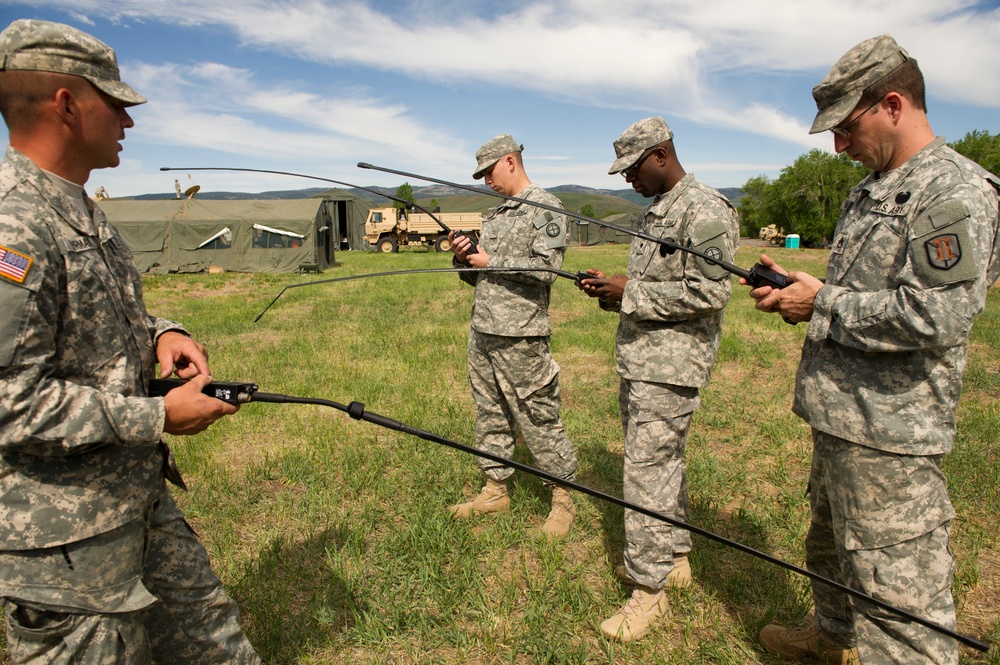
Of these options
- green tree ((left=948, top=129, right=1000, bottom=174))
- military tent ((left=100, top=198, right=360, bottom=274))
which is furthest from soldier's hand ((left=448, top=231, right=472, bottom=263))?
green tree ((left=948, top=129, right=1000, bottom=174))

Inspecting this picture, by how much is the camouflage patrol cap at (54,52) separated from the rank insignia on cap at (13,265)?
1.65 feet

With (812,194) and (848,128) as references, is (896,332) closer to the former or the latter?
(848,128)

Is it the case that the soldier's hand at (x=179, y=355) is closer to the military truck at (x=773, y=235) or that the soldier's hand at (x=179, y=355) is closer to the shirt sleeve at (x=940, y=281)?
the shirt sleeve at (x=940, y=281)

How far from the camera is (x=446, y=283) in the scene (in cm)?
1628

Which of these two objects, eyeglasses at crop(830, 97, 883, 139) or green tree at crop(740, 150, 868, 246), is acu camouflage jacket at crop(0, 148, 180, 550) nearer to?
eyeglasses at crop(830, 97, 883, 139)

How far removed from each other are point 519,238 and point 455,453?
5.97 ft

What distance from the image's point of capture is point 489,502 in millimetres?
3781

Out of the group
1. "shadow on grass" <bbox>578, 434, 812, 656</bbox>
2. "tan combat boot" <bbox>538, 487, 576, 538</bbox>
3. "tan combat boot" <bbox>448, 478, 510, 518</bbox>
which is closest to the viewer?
"shadow on grass" <bbox>578, 434, 812, 656</bbox>

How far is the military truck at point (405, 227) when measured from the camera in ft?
104

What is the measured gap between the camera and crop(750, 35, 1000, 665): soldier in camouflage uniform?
1.75 metres

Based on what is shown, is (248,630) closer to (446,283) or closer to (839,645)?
(839,645)

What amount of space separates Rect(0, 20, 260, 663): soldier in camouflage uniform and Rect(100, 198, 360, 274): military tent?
67.7ft

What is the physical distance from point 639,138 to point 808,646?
232 cm

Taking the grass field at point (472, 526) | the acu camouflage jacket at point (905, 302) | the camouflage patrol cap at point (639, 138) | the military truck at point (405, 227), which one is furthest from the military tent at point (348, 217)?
the acu camouflage jacket at point (905, 302)
